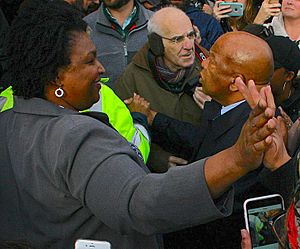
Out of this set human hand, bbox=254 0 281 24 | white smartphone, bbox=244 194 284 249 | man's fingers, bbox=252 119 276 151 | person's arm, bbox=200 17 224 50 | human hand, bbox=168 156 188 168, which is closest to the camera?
man's fingers, bbox=252 119 276 151

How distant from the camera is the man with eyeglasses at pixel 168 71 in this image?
12.5 feet

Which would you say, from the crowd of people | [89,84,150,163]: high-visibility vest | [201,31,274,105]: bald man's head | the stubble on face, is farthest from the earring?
the stubble on face

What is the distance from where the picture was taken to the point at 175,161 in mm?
3523

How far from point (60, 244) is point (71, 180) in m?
0.35

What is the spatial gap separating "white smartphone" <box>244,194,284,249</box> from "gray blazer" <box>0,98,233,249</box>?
1.58 feet

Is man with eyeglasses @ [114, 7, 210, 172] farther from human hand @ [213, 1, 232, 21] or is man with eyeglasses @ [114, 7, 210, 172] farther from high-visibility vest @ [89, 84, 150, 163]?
human hand @ [213, 1, 232, 21]

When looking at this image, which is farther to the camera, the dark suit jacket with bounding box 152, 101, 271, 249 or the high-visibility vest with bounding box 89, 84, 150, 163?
the high-visibility vest with bounding box 89, 84, 150, 163

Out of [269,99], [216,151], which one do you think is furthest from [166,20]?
[269,99]

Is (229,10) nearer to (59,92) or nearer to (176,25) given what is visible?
(176,25)

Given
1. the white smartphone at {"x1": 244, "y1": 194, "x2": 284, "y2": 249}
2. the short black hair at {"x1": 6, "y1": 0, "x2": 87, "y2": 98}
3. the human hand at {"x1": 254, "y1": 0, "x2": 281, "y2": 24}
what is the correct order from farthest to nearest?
the human hand at {"x1": 254, "y1": 0, "x2": 281, "y2": 24} → the white smartphone at {"x1": 244, "y1": 194, "x2": 284, "y2": 249} → the short black hair at {"x1": 6, "y1": 0, "x2": 87, "y2": 98}

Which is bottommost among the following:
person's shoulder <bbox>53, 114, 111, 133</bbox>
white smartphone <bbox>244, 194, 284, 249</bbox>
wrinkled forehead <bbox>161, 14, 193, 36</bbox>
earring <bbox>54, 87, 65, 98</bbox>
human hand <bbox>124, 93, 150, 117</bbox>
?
human hand <bbox>124, 93, 150, 117</bbox>

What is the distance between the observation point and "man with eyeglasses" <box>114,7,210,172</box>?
381 cm

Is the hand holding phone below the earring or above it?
below

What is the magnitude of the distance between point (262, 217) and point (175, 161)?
1062mm
